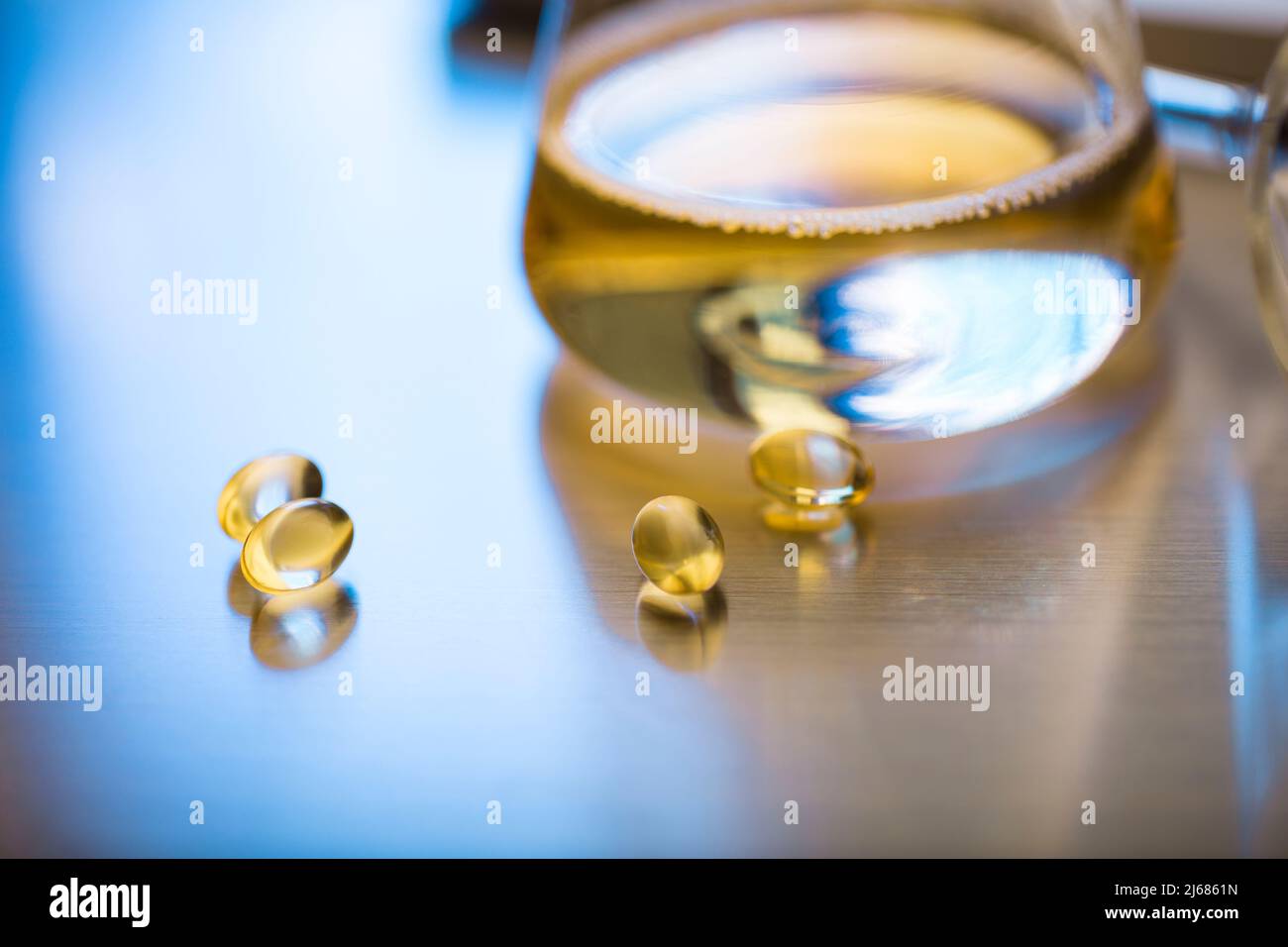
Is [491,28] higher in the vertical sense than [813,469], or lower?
higher

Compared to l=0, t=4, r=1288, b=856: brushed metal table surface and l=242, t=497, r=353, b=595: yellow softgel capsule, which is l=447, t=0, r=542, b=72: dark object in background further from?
l=242, t=497, r=353, b=595: yellow softgel capsule

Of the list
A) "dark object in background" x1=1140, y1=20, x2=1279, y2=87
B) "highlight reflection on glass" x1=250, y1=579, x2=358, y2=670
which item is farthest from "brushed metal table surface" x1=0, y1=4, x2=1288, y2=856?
"dark object in background" x1=1140, y1=20, x2=1279, y2=87

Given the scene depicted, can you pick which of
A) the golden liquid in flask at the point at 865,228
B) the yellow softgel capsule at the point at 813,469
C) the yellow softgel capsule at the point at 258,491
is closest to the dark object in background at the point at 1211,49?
the golden liquid in flask at the point at 865,228
